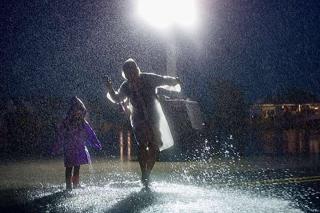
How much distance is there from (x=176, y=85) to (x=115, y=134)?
21.2 metres

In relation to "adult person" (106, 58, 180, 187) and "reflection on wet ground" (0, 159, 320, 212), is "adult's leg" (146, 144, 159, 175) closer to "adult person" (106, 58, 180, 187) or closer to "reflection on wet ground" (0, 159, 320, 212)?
"adult person" (106, 58, 180, 187)

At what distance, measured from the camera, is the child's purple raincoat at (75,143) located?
6582 millimetres

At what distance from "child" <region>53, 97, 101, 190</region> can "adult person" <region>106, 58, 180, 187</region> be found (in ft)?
2.42

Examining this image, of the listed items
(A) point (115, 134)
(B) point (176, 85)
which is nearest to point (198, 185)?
(B) point (176, 85)

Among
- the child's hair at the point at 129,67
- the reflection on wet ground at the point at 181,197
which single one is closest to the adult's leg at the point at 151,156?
the reflection on wet ground at the point at 181,197

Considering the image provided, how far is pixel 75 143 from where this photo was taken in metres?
6.72

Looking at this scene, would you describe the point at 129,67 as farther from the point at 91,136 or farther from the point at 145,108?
the point at 91,136

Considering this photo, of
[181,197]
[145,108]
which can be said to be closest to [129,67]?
[145,108]

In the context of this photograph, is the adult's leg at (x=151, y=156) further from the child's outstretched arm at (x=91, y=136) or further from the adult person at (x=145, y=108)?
the child's outstretched arm at (x=91, y=136)

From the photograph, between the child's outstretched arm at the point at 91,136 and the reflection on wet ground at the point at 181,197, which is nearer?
the reflection on wet ground at the point at 181,197

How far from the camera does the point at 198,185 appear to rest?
237 inches

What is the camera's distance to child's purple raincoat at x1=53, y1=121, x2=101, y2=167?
6.58 meters

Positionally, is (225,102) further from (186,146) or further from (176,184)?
(176,184)

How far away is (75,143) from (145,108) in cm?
131
